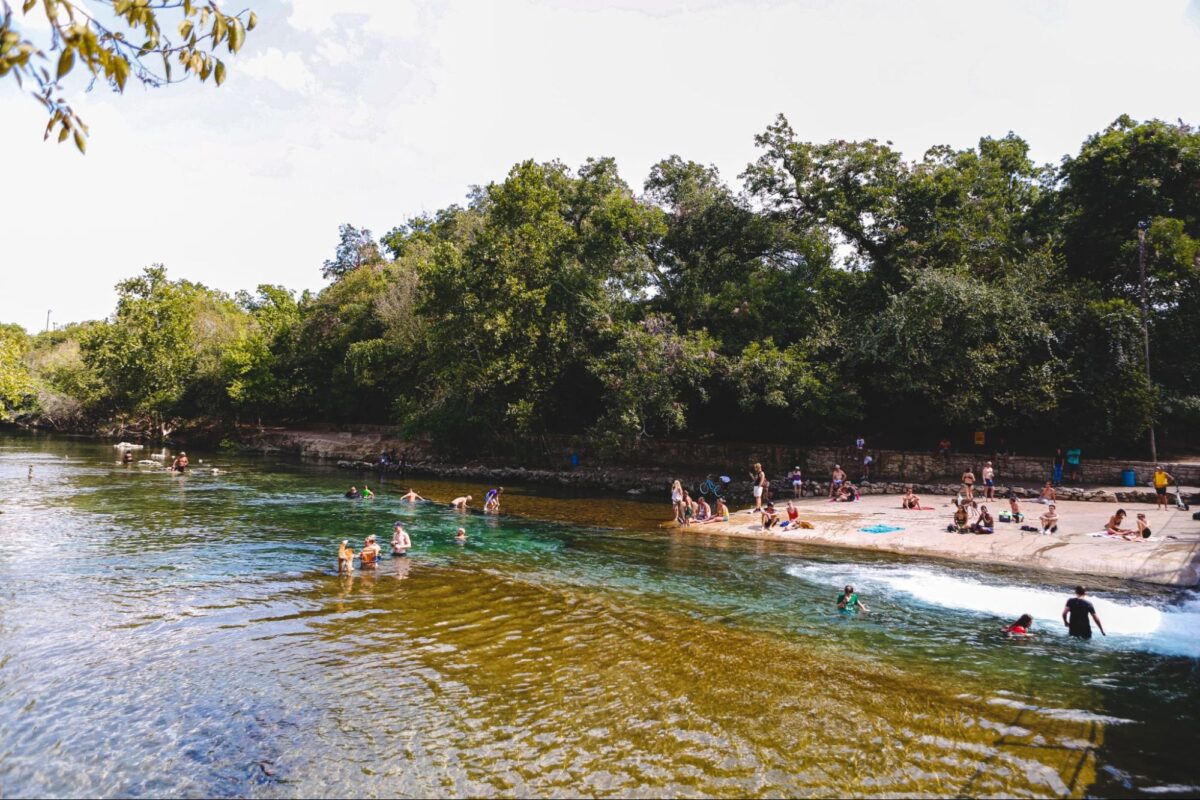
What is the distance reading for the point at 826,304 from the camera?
38156 millimetres

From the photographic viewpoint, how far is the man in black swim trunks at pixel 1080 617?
1411 cm

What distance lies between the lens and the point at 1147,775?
8781 mm

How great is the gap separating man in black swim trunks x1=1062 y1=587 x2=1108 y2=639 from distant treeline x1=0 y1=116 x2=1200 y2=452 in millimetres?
19537

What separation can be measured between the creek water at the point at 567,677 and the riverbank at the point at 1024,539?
1347 millimetres

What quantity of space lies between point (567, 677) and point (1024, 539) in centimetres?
1760

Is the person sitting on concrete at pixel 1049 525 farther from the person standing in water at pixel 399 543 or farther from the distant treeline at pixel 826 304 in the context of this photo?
the person standing in water at pixel 399 543

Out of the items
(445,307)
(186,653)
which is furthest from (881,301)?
(186,653)

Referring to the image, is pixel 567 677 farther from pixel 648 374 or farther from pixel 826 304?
pixel 826 304

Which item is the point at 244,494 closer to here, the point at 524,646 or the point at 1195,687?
the point at 524,646

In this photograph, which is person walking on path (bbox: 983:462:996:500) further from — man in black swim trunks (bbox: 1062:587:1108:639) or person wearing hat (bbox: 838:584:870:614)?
person wearing hat (bbox: 838:584:870:614)

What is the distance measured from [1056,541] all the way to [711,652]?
48.5ft

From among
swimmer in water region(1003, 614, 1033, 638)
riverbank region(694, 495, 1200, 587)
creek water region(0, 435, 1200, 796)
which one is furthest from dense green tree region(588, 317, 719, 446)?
swimmer in water region(1003, 614, 1033, 638)

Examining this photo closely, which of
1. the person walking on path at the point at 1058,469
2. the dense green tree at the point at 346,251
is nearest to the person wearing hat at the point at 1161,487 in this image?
the person walking on path at the point at 1058,469

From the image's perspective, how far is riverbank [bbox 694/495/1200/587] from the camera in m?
19.0
